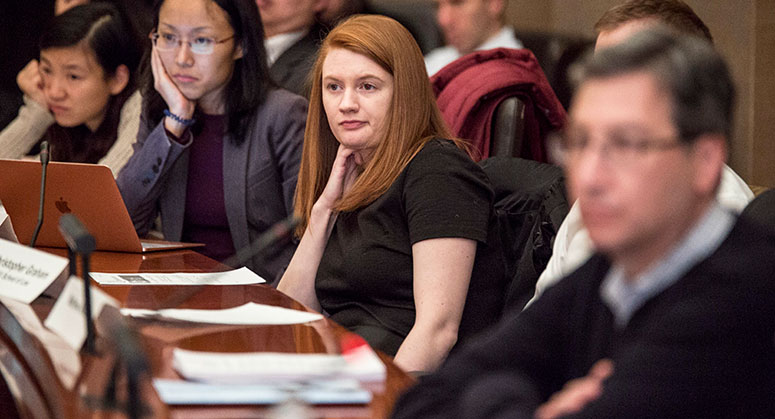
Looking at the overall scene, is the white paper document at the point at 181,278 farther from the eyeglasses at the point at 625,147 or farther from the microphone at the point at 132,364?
the eyeglasses at the point at 625,147

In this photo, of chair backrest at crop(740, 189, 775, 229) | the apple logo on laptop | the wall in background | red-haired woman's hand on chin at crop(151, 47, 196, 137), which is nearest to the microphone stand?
chair backrest at crop(740, 189, 775, 229)

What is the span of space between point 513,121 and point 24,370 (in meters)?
1.59

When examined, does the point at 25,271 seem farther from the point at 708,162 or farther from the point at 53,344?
the point at 708,162

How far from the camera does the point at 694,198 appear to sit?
0.82 m

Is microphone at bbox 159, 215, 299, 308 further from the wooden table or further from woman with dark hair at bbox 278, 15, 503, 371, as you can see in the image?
woman with dark hair at bbox 278, 15, 503, 371

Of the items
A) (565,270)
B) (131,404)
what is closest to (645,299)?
(131,404)

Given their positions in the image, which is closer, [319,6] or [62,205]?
[62,205]

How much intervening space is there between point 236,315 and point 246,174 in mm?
1218

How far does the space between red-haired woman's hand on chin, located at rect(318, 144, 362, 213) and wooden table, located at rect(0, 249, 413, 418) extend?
0.89ft

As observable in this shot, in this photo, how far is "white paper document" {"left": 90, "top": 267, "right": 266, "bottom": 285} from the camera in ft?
6.19

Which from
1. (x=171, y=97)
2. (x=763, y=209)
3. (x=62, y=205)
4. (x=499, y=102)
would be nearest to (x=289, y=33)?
(x=171, y=97)

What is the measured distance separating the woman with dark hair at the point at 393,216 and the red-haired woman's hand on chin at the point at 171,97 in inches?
28.7

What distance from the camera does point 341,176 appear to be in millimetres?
2062

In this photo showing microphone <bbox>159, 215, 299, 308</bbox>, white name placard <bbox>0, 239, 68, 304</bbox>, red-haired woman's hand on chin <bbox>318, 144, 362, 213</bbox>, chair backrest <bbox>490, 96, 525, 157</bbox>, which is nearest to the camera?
microphone <bbox>159, 215, 299, 308</bbox>
